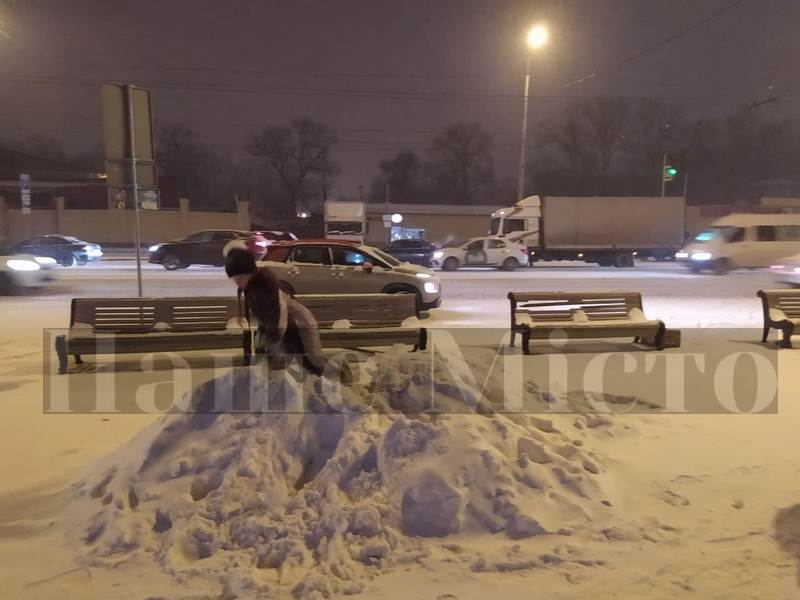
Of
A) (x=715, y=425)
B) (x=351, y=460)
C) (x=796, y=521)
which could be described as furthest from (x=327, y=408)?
(x=715, y=425)

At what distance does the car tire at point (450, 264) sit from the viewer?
25906 mm

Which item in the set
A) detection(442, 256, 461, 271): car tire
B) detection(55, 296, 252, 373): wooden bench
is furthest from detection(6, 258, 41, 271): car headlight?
detection(442, 256, 461, 271): car tire

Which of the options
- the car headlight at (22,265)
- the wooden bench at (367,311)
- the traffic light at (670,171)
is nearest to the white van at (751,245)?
the traffic light at (670,171)

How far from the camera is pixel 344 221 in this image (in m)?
34.7

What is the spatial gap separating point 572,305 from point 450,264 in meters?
16.8

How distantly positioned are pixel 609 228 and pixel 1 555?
2863 cm

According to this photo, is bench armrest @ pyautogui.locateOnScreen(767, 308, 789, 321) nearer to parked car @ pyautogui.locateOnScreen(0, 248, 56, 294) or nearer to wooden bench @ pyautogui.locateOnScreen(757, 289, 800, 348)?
wooden bench @ pyautogui.locateOnScreen(757, 289, 800, 348)

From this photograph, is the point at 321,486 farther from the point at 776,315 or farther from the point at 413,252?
the point at 413,252

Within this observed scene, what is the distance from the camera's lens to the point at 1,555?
362cm

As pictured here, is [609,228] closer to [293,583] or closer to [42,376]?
[42,376]

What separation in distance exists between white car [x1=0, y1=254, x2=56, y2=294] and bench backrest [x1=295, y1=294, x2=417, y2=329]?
1067cm

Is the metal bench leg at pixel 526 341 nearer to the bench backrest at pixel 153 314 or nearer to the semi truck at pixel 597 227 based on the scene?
the bench backrest at pixel 153 314

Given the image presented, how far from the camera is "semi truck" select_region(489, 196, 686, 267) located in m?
29.0

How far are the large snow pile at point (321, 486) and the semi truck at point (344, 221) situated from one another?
99.0ft
